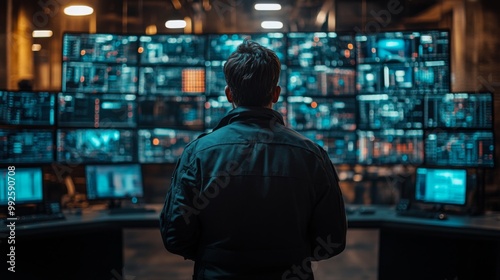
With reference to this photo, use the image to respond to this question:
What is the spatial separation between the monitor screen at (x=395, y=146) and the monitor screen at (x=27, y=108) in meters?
2.43

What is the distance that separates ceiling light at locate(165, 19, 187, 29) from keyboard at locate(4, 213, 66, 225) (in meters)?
2.04

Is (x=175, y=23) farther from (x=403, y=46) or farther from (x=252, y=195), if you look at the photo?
(x=252, y=195)

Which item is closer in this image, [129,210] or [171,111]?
[129,210]

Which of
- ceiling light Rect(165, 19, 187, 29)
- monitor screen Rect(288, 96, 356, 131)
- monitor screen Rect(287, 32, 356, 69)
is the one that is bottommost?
monitor screen Rect(288, 96, 356, 131)

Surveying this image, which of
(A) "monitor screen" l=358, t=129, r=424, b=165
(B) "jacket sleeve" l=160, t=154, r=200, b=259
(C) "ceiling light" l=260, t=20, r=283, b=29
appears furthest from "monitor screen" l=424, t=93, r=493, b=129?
(B) "jacket sleeve" l=160, t=154, r=200, b=259

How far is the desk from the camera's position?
3.98 meters

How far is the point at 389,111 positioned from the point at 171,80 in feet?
5.55

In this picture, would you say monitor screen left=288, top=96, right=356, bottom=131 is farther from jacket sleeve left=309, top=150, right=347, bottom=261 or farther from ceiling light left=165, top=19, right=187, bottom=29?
jacket sleeve left=309, top=150, right=347, bottom=261

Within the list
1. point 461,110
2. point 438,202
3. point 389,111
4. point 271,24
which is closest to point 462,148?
point 461,110

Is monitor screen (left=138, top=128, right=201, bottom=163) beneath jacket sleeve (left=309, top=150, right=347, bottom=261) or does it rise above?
above

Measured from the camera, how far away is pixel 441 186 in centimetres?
426

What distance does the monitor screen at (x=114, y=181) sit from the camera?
14.4 ft

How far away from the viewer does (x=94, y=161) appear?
177 inches

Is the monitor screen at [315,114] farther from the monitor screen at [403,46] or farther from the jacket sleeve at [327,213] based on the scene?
the jacket sleeve at [327,213]
